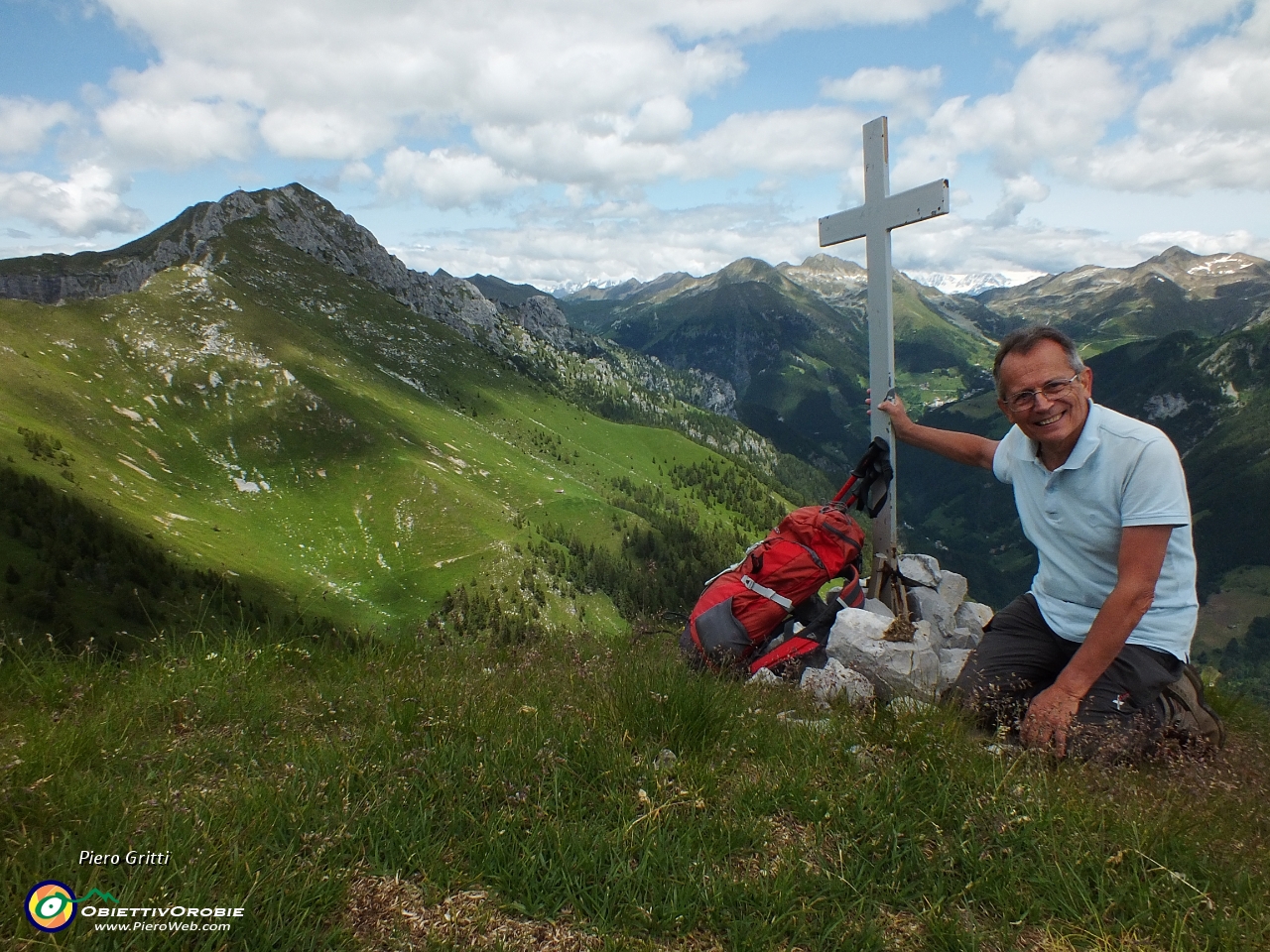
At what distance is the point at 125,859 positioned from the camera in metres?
2.75

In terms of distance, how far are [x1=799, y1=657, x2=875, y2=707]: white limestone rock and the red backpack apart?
892mm

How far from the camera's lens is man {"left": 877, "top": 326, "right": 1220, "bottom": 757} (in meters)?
4.73

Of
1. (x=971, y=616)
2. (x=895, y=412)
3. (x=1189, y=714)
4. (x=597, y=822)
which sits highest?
(x=895, y=412)

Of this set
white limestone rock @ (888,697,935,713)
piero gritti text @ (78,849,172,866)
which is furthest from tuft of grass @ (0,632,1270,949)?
white limestone rock @ (888,697,935,713)

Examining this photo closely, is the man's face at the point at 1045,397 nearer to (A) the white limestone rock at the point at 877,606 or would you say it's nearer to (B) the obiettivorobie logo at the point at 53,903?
(A) the white limestone rock at the point at 877,606

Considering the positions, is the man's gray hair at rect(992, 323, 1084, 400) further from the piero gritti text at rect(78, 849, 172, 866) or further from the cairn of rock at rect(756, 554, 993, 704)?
the piero gritti text at rect(78, 849, 172, 866)

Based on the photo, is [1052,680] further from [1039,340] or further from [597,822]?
[597,822]

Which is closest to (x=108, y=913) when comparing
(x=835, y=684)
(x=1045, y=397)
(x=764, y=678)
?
(x=764, y=678)

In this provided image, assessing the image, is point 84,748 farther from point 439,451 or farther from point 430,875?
point 439,451

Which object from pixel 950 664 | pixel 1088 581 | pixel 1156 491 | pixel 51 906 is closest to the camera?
pixel 51 906

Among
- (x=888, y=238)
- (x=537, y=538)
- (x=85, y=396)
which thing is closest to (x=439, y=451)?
(x=537, y=538)

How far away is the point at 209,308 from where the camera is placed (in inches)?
6260

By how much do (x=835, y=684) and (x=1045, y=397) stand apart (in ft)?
10.5

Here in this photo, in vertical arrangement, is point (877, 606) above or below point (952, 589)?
above
